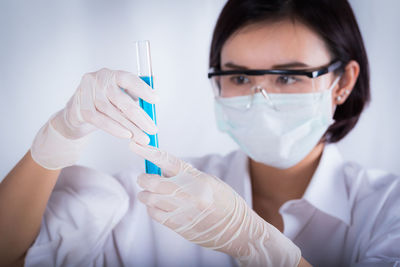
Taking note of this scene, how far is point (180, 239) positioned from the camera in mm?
1311

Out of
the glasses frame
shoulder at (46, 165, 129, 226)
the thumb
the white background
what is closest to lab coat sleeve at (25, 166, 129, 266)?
shoulder at (46, 165, 129, 226)

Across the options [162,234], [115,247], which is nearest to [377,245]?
[162,234]

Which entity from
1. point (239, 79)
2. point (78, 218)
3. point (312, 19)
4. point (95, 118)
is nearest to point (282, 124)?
point (239, 79)

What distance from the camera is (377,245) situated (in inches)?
36.8

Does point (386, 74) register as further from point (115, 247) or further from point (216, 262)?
point (115, 247)

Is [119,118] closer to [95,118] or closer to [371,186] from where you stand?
[95,118]

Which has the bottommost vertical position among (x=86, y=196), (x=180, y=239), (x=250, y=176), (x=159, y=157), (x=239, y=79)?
(x=180, y=239)

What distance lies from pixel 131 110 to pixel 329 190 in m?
0.83

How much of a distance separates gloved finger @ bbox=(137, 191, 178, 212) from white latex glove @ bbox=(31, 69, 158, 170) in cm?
13

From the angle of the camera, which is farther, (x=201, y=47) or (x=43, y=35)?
(x=201, y=47)

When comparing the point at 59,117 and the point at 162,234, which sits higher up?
the point at 59,117

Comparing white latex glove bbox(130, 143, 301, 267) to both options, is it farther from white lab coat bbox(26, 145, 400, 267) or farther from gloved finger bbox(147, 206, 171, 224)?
white lab coat bbox(26, 145, 400, 267)

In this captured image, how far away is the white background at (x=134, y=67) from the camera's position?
130cm

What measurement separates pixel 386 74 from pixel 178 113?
110cm
